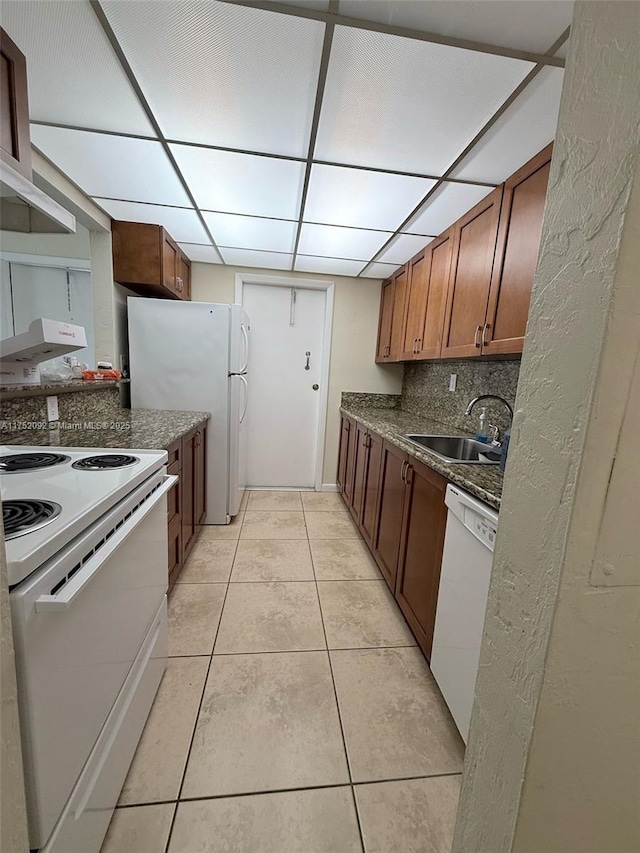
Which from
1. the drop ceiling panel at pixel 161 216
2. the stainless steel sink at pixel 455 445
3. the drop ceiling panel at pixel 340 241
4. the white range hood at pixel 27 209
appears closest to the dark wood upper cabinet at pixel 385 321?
the drop ceiling panel at pixel 340 241

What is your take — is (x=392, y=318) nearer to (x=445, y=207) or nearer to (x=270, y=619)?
(x=445, y=207)

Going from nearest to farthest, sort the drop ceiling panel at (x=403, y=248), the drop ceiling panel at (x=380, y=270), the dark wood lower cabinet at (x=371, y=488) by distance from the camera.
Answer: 1. the dark wood lower cabinet at (x=371, y=488)
2. the drop ceiling panel at (x=403, y=248)
3. the drop ceiling panel at (x=380, y=270)

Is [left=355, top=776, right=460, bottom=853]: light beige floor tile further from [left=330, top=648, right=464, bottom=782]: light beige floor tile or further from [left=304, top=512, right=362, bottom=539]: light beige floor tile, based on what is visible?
[left=304, top=512, right=362, bottom=539]: light beige floor tile

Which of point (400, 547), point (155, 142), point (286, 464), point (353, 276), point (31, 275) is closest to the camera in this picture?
point (155, 142)

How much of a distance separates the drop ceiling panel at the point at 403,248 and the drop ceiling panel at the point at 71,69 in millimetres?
1622

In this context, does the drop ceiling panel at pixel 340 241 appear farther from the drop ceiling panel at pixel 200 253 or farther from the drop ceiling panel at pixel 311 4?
the drop ceiling panel at pixel 311 4

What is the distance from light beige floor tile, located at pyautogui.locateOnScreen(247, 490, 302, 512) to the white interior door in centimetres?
19

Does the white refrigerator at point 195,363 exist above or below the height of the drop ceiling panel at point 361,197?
below

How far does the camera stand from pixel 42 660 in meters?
0.61

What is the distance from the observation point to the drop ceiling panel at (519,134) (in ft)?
3.66

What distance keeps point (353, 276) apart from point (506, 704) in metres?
3.36

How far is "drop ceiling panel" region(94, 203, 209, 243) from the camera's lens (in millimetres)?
2123

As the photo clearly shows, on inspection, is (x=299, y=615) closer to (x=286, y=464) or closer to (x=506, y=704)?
(x=506, y=704)

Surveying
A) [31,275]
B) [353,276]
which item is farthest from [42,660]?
[353,276]
